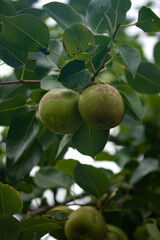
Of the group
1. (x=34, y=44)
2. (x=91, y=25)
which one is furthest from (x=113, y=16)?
(x=34, y=44)

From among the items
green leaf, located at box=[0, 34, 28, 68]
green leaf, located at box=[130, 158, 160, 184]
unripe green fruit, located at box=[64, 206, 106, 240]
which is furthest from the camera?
green leaf, located at box=[130, 158, 160, 184]

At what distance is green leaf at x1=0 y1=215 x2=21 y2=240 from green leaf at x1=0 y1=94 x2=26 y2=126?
1.85 ft

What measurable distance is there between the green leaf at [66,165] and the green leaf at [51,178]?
0.33 feet

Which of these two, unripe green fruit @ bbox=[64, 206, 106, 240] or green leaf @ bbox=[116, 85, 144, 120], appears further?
unripe green fruit @ bbox=[64, 206, 106, 240]

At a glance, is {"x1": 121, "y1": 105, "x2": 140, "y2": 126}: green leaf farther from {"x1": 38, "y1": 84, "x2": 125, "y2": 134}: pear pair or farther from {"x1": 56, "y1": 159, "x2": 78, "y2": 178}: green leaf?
{"x1": 56, "y1": 159, "x2": 78, "y2": 178}: green leaf

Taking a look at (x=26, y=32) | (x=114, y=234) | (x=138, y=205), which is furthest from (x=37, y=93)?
(x=138, y=205)

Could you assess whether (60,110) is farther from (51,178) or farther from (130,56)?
(51,178)

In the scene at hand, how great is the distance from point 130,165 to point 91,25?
1.10 m

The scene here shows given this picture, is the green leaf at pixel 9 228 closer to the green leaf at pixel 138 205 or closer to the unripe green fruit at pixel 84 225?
the unripe green fruit at pixel 84 225

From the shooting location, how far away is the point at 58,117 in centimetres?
112

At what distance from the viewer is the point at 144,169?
194 cm

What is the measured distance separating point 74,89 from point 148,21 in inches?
15.3

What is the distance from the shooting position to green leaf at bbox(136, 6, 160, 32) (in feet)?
3.75

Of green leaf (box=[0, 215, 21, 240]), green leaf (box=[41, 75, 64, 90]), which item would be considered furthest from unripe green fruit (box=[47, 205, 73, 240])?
green leaf (box=[41, 75, 64, 90])
